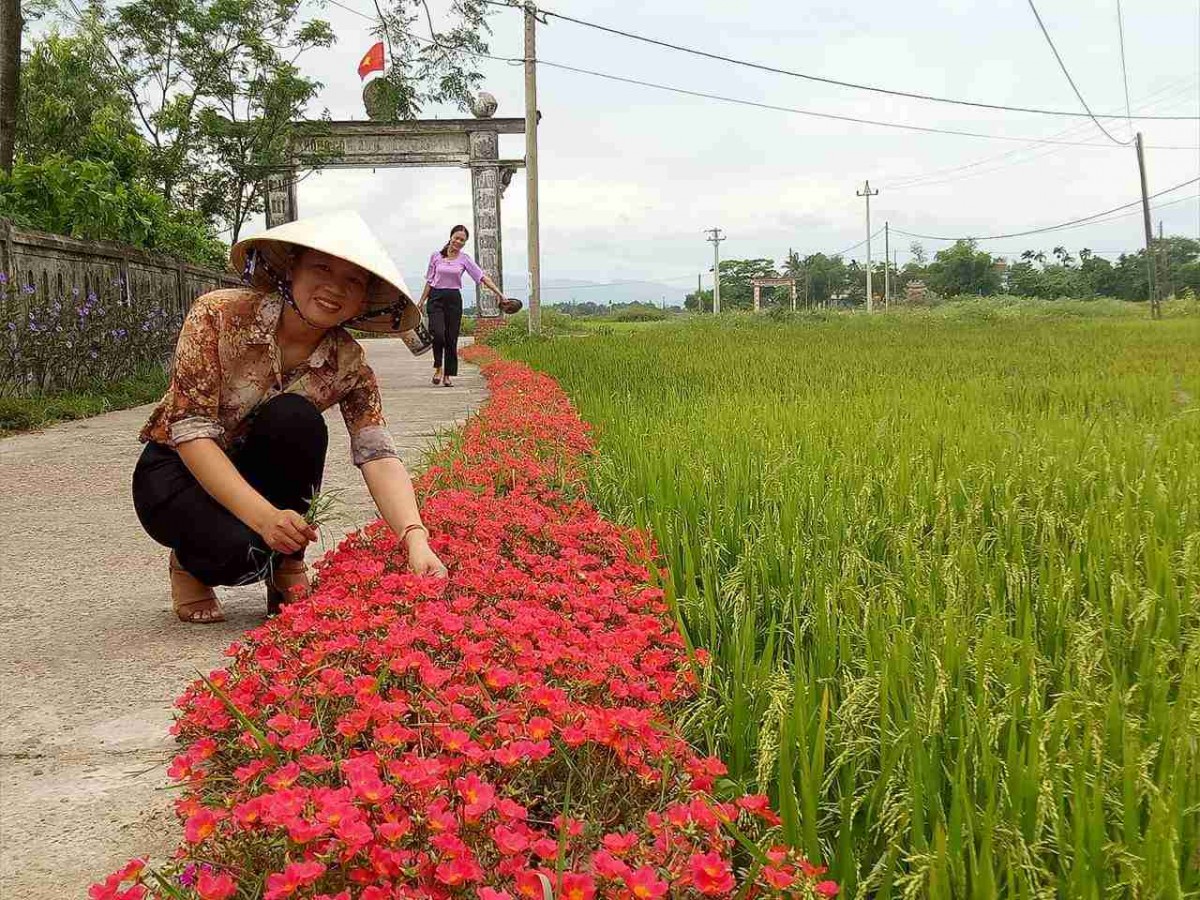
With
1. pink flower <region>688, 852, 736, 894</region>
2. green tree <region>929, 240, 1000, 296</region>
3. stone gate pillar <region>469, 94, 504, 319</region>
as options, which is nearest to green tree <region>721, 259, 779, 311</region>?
green tree <region>929, 240, 1000, 296</region>

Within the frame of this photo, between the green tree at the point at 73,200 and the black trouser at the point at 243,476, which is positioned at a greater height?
the green tree at the point at 73,200

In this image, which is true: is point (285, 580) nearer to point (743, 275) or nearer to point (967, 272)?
point (967, 272)

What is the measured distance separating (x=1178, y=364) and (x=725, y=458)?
19.4 ft

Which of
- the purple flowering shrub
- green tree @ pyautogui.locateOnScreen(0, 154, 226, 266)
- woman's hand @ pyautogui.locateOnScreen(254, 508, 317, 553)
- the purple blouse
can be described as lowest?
woman's hand @ pyautogui.locateOnScreen(254, 508, 317, 553)

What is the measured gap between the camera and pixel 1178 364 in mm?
7793

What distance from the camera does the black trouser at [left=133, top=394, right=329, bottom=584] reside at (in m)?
2.47

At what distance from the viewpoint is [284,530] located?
2.30 meters

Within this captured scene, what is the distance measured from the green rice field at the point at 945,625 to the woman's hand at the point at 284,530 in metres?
0.83

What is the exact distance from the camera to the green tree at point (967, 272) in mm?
65312

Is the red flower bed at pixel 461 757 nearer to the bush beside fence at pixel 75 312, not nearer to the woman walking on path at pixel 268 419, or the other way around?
the woman walking on path at pixel 268 419

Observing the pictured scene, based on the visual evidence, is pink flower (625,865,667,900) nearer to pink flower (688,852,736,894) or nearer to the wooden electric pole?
pink flower (688,852,736,894)

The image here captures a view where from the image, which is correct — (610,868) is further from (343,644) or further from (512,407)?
(512,407)

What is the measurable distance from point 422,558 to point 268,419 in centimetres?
54

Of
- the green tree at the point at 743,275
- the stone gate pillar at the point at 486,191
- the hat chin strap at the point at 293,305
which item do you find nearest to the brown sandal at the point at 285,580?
the hat chin strap at the point at 293,305
